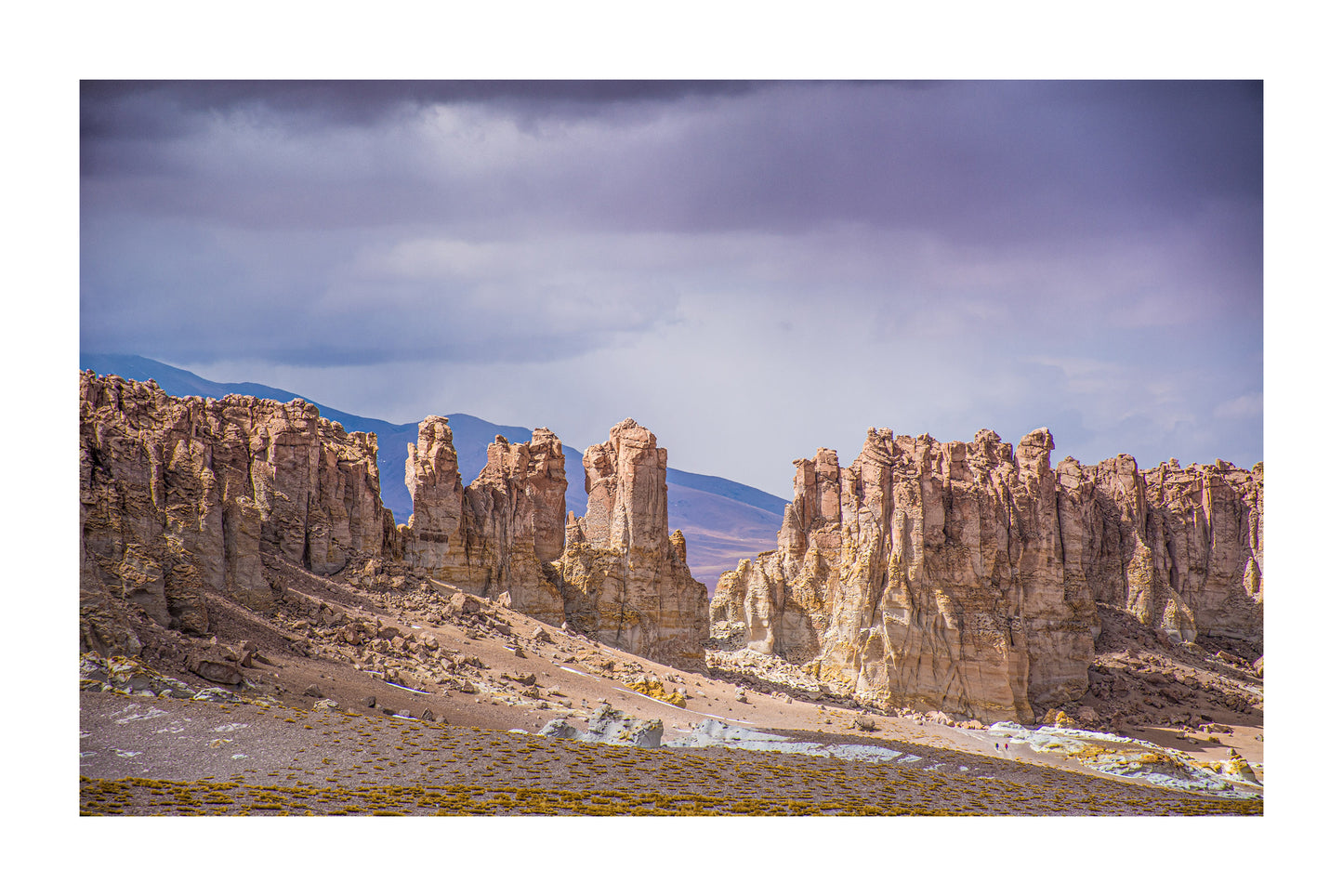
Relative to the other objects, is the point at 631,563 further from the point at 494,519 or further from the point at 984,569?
the point at 984,569

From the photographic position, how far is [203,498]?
2778cm

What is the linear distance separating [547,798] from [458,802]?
57.4 inches

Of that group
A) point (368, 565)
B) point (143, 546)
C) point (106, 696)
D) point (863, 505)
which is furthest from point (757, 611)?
point (106, 696)

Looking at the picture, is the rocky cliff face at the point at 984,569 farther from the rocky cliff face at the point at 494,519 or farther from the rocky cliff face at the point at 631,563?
the rocky cliff face at the point at 494,519

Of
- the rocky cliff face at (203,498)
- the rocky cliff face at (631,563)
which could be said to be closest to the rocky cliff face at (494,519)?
the rocky cliff face at (631,563)

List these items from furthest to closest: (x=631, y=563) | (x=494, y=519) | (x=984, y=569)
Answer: (x=984, y=569) < (x=631, y=563) < (x=494, y=519)

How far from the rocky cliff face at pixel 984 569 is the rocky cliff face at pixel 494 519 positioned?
14279 millimetres

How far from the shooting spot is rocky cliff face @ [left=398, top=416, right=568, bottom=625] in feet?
140

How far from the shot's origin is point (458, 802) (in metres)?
16.6

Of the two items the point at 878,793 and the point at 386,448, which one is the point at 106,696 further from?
the point at 386,448

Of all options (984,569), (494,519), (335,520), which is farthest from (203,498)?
(984,569)

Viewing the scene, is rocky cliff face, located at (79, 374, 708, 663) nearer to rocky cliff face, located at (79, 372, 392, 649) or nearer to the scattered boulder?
rocky cliff face, located at (79, 372, 392, 649)

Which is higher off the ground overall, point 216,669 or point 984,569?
point 216,669

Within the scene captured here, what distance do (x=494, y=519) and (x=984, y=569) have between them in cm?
2343
